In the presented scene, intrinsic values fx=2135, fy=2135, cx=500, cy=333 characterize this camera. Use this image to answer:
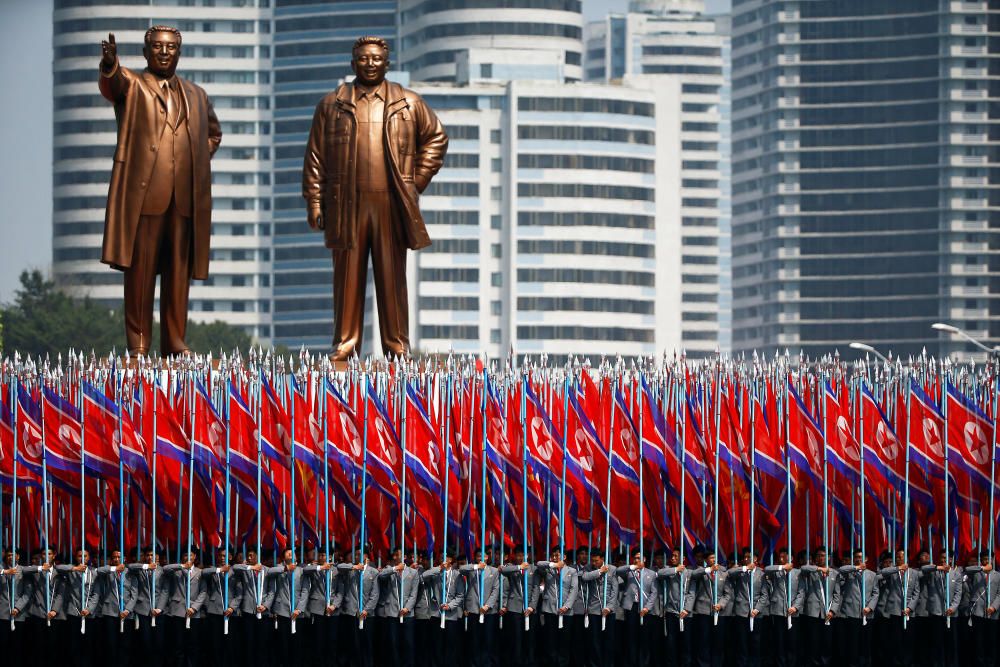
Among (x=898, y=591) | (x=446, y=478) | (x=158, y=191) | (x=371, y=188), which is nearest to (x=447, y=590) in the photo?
(x=446, y=478)

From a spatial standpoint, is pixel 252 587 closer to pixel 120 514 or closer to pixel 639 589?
pixel 120 514

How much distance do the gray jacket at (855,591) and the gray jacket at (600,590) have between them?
2340 mm

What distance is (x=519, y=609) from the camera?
22.1 meters

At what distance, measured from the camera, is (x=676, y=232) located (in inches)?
4582

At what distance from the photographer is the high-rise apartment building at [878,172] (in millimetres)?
131125

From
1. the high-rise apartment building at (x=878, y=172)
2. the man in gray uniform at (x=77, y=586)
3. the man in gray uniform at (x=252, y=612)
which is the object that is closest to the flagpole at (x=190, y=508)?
the man in gray uniform at (x=252, y=612)

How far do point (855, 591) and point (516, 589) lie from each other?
3509 mm

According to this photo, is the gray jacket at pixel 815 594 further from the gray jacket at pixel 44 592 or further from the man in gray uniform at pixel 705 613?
the gray jacket at pixel 44 592

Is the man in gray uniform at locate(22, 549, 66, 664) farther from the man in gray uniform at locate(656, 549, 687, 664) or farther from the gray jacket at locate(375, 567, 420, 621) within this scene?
the man in gray uniform at locate(656, 549, 687, 664)

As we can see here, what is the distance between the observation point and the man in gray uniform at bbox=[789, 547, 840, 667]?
2206 cm

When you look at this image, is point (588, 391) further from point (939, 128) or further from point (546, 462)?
point (939, 128)

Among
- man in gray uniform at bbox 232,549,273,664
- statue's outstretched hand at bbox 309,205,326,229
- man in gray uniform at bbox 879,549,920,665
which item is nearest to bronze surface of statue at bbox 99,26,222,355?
statue's outstretched hand at bbox 309,205,326,229

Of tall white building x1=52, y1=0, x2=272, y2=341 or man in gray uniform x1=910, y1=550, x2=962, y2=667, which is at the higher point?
tall white building x1=52, y1=0, x2=272, y2=341

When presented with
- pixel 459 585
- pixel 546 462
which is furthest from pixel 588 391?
pixel 459 585
